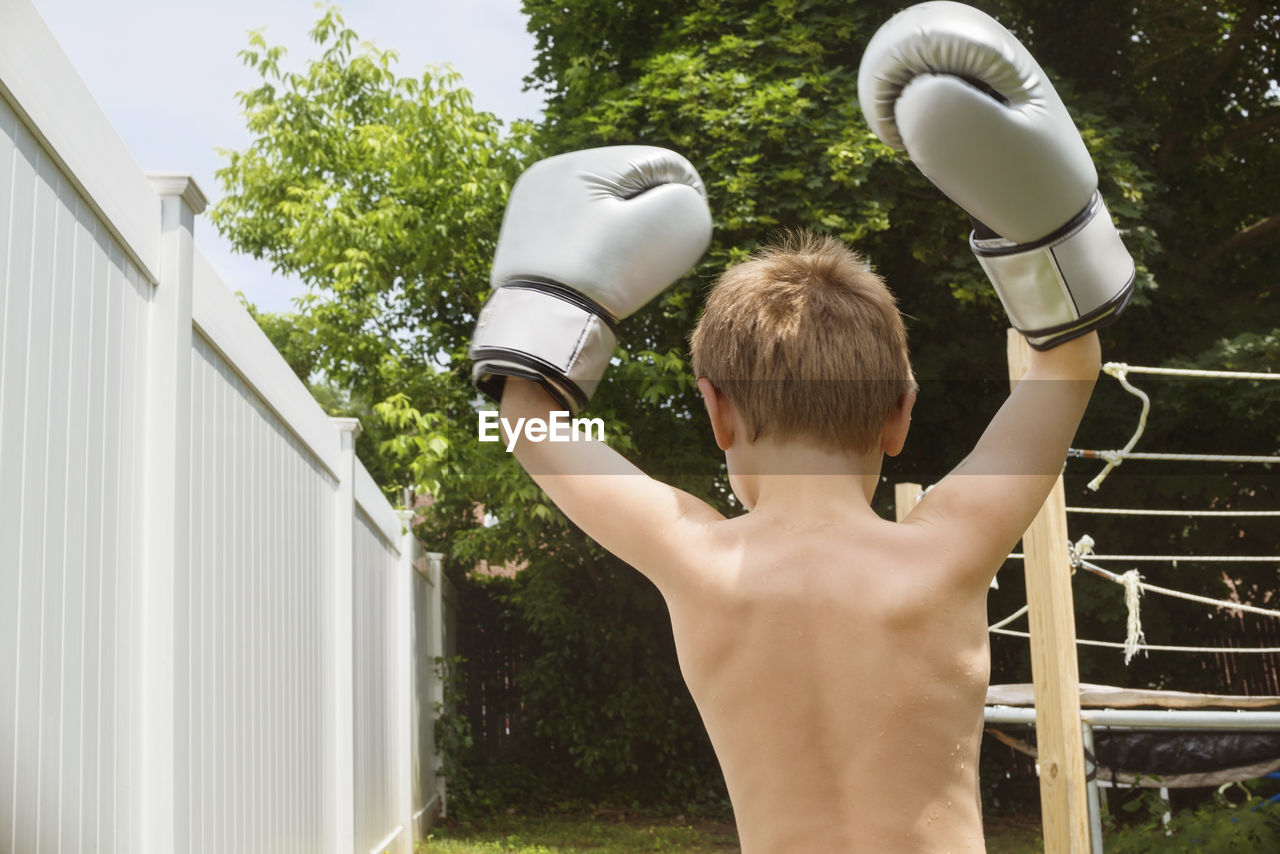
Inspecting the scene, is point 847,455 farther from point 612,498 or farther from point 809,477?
point 612,498

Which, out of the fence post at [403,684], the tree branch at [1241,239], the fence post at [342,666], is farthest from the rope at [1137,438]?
the tree branch at [1241,239]

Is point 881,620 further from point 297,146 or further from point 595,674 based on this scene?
point 297,146

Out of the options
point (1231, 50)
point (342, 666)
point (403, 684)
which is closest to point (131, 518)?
point (342, 666)

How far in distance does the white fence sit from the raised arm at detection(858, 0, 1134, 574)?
3.07ft

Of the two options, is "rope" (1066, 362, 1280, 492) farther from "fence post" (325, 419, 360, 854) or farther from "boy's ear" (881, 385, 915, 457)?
"boy's ear" (881, 385, 915, 457)

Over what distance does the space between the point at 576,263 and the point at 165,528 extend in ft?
3.00

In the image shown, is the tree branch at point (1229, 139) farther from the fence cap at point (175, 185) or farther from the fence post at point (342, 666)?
the fence cap at point (175, 185)

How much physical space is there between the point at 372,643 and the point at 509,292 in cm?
A: 350

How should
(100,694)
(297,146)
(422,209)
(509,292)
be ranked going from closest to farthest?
(509,292) < (100,694) < (422,209) < (297,146)

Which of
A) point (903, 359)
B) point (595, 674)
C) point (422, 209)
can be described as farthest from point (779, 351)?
point (595, 674)

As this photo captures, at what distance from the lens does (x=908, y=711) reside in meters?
0.95

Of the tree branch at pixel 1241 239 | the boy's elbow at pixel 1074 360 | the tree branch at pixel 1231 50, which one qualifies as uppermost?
the tree branch at pixel 1231 50

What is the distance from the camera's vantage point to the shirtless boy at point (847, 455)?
95 cm

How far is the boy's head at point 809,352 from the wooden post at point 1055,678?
2.00 meters
